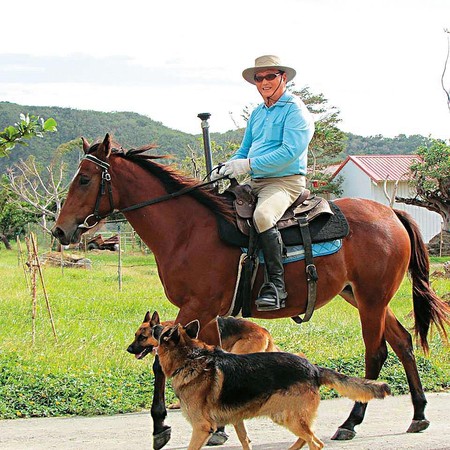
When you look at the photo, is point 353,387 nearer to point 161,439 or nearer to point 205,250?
point 161,439

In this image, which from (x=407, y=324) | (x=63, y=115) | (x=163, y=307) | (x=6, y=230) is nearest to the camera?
(x=407, y=324)

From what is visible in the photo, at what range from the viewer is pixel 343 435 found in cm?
635

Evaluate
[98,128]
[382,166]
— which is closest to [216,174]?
[382,166]

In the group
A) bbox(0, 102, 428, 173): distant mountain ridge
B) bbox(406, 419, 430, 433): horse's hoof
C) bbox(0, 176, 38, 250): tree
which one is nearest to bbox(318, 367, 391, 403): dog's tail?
bbox(406, 419, 430, 433): horse's hoof

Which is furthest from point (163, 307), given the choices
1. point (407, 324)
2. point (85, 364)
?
point (85, 364)

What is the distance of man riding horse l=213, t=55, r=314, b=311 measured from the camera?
625 cm

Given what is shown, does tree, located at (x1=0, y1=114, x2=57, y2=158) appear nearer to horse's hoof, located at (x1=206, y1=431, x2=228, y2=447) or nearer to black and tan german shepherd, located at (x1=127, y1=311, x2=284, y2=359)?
black and tan german shepherd, located at (x1=127, y1=311, x2=284, y2=359)

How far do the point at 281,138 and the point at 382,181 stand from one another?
124 ft

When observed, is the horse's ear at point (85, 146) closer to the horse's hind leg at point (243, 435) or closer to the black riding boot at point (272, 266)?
the black riding boot at point (272, 266)

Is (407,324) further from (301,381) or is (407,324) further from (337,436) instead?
(301,381)

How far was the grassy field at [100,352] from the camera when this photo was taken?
7.38 metres

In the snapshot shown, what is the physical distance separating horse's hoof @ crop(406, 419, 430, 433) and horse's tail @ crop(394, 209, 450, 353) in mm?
1104

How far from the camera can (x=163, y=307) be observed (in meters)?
15.2

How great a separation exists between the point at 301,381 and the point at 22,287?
15.5m
